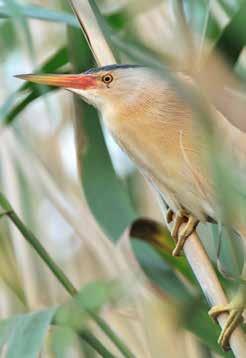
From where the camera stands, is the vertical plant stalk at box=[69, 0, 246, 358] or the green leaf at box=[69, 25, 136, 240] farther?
the green leaf at box=[69, 25, 136, 240]

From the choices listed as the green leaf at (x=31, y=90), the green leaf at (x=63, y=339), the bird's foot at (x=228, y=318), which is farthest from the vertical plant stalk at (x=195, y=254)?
the green leaf at (x=63, y=339)

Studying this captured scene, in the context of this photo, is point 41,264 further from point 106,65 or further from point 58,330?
point 58,330

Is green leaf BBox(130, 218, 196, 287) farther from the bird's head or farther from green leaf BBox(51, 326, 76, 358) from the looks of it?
green leaf BBox(51, 326, 76, 358)

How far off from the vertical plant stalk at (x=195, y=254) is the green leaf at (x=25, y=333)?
19 centimetres

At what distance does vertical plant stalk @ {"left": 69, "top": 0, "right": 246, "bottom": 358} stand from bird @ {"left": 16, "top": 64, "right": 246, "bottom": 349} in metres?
0.03

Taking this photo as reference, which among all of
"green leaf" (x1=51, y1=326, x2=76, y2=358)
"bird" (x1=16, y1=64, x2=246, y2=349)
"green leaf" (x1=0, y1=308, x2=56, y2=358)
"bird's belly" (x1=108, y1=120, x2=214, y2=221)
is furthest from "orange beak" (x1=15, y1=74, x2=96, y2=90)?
"green leaf" (x1=51, y1=326, x2=76, y2=358)

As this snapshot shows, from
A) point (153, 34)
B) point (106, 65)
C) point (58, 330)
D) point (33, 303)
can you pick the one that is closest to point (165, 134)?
point (106, 65)

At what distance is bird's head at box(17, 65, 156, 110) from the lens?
3.72 feet

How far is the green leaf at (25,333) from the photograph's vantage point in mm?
913

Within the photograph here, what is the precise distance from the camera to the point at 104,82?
3.85ft

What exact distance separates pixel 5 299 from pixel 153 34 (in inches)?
25.2

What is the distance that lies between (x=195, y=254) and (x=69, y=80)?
1.03 ft

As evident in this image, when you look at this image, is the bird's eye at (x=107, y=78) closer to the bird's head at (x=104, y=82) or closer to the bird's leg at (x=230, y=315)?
the bird's head at (x=104, y=82)

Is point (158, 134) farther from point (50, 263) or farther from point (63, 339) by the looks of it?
point (63, 339)
